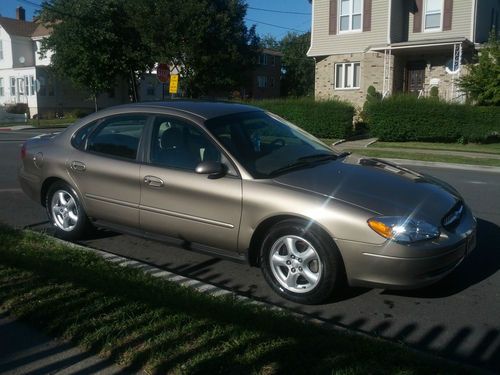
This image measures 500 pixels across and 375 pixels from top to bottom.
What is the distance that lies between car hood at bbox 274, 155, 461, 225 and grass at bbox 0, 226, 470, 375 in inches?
41.8

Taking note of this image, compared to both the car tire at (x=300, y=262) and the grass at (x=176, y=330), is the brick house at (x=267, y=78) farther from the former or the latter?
the grass at (x=176, y=330)

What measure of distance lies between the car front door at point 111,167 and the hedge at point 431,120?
15464mm

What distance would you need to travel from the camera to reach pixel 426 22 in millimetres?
25672

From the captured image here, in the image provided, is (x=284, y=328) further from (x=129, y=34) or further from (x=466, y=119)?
(x=129, y=34)

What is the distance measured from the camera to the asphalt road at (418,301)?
363 centimetres

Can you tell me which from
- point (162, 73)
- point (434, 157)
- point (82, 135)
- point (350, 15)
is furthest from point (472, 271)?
point (350, 15)

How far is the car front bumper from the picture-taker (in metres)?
3.89

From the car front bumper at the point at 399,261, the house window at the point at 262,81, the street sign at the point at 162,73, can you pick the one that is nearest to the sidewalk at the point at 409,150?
the street sign at the point at 162,73

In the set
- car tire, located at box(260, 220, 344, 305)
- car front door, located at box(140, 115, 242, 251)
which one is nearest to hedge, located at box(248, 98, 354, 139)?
car front door, located at box(140, 115, 242, 251)

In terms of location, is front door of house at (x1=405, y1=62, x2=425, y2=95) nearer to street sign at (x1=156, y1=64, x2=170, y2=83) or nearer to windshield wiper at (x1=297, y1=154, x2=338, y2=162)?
street sign at (x1=156, y1=64, x2=170, y2=83)

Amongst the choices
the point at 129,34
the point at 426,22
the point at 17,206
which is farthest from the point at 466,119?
the point at 129,34

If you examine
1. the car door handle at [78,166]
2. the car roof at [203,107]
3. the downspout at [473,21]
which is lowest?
the car door handle at [78,166]

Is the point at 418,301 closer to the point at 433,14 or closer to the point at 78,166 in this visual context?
the point at 78,166

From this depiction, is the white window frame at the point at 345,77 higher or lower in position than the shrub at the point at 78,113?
higher
